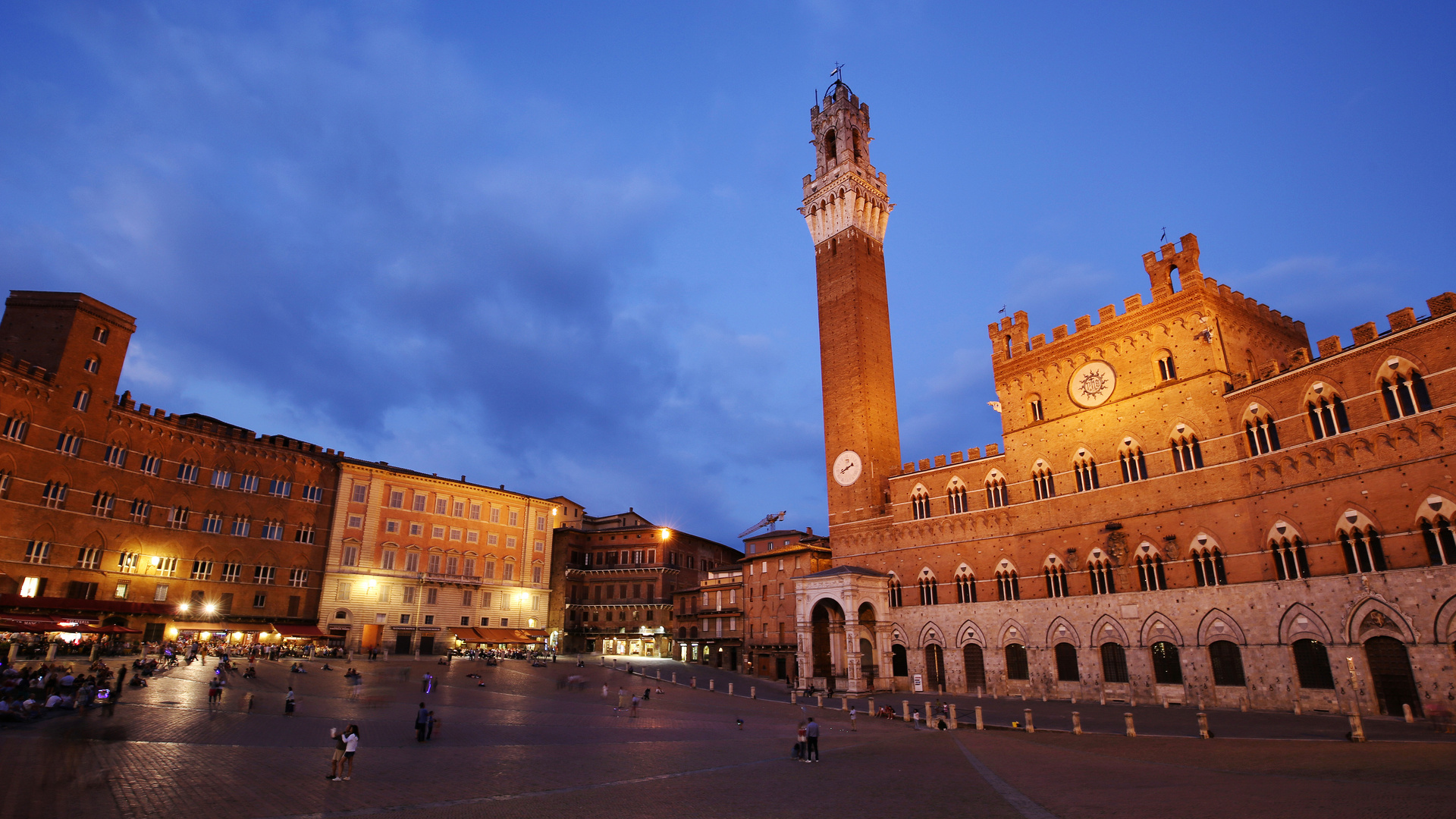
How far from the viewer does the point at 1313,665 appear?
3034cm

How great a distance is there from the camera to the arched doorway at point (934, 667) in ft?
151

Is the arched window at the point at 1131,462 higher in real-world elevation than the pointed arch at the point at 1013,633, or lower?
higher

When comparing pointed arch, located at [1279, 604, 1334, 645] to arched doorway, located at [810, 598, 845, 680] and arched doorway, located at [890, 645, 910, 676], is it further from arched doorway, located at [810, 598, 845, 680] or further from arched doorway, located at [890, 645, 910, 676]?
arched doorway, located at [810, 598, 845, 680]

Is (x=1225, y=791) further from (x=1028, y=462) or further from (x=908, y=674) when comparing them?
(x=908, y=674)

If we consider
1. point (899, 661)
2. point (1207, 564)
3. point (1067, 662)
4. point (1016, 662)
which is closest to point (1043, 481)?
point (1207, 564)

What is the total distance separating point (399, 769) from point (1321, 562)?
117 ft

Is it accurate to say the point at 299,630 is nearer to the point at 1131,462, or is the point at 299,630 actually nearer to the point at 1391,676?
the point at 1131,462

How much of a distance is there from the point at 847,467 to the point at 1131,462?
19622 millimetres

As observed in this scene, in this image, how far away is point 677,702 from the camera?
39031 mm

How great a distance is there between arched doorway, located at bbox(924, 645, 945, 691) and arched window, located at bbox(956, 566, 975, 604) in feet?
12.4

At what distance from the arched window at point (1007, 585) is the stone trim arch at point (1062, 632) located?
8.41ft

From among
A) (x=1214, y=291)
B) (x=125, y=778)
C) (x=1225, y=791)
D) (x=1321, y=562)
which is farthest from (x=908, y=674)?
(x=125, y=778)

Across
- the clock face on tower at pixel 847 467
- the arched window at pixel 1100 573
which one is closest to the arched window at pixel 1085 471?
the arched window at pixel 1100 573

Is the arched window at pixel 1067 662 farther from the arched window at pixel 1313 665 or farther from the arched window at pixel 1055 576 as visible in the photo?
the arched window at pixel 1313 665
